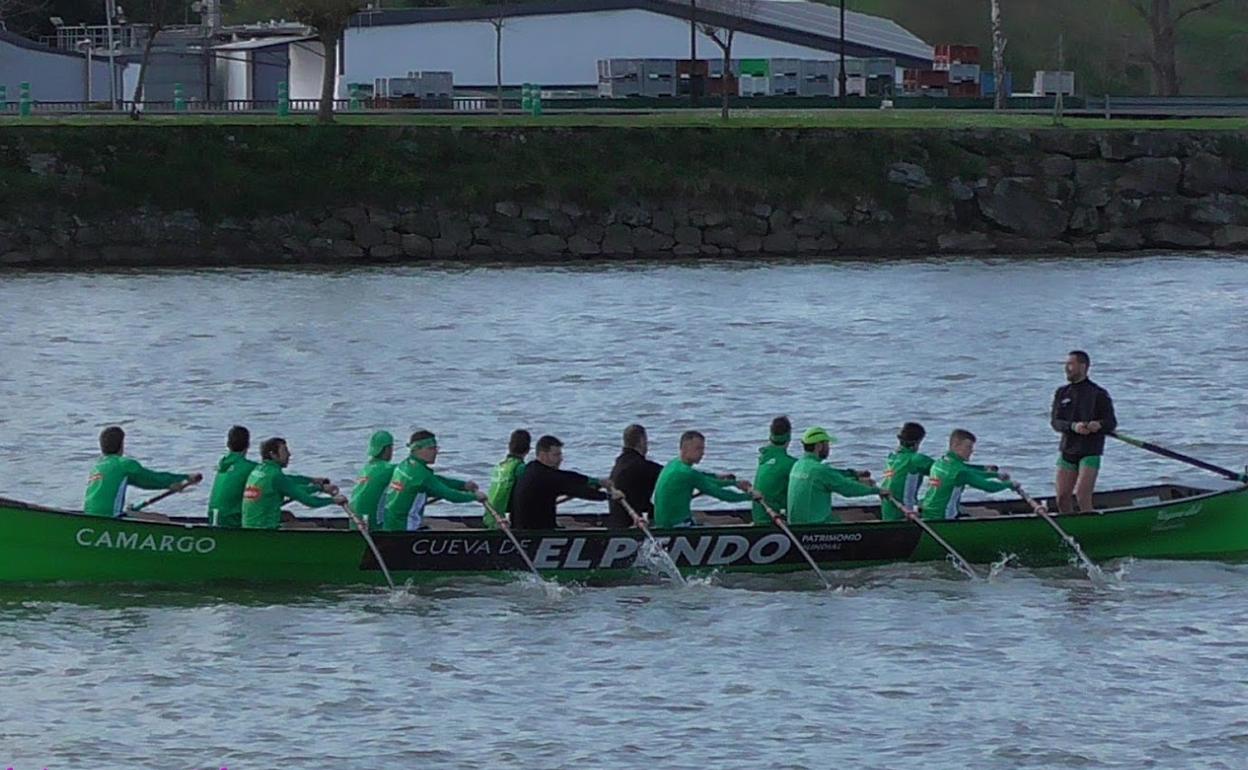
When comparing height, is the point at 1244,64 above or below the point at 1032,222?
above

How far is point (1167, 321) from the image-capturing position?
46.4 metres

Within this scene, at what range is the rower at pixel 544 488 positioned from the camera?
2258 cm

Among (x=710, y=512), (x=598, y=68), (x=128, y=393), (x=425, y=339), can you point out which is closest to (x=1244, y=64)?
(x=598, y=68)

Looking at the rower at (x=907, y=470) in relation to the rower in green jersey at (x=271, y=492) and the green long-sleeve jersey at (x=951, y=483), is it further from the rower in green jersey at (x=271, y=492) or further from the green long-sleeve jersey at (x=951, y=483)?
the rower in green jersey at (x=271, y=492)

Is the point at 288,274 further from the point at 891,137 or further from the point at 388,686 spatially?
the point at 388,686

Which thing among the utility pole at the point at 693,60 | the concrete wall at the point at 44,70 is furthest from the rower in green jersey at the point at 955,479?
the concrete wall at the point at 44,70

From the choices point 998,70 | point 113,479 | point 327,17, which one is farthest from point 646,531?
point 998,70

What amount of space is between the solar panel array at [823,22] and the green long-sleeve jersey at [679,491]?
55513 millimetres

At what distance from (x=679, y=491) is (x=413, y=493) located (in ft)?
8.53

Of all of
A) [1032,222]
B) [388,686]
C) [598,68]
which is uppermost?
[598,68]

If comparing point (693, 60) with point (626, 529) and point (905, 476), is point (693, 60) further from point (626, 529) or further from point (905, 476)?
point (626, 529)

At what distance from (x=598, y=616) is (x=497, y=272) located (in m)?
31.8

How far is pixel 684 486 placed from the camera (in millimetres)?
22734

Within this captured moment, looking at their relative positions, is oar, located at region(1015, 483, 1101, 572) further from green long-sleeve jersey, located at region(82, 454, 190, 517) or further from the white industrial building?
the white industrial building
